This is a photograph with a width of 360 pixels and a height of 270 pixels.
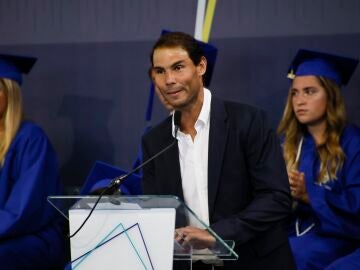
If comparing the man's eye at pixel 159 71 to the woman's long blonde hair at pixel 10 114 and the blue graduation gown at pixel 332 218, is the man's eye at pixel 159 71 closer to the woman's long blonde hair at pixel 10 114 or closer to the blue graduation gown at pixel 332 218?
the blue graduation gown at pixel 332 218

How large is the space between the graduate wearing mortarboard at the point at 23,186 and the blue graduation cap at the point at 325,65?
156 centimetres

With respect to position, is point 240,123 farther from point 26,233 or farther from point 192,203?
point 26,233

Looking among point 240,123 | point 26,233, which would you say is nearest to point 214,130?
point 240,123

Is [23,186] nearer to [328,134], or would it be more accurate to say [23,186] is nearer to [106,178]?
[106,178]

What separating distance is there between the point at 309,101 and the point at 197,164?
4.75 feet

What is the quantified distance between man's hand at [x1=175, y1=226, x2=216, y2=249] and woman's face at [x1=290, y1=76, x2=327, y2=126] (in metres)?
1.90

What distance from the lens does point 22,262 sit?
10.8 feet

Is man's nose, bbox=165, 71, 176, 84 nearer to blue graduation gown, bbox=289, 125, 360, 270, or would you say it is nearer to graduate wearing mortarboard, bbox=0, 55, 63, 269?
blue graduation gown, bbox=289, 125, 360, 270

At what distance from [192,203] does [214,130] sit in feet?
0.87

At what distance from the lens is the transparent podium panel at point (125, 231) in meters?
1.54

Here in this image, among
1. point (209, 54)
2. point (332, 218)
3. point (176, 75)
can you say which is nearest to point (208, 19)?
point (209, 54)

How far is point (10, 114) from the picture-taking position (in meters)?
3.55

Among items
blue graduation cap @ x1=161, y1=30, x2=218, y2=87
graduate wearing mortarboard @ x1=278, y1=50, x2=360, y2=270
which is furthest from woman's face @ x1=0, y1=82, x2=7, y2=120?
graduate wearing mortarboard @ x1=278, y1=50, x2=360, y2=270

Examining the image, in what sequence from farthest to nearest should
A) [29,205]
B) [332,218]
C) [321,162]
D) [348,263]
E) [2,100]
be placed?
1. [2,100]
2. [29,205]
3. [321,162]
4. [332,218]
5. [348,263]
